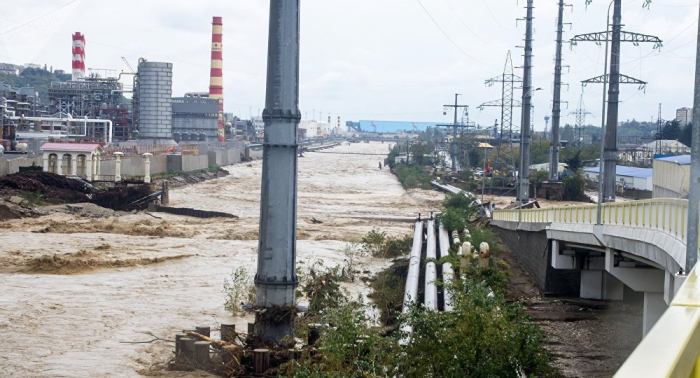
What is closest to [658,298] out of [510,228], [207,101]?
[510,228]

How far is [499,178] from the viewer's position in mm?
78375

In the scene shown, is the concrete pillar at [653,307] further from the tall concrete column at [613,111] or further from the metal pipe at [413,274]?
the tall concrete column at [613,111]

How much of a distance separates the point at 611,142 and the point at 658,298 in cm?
1284

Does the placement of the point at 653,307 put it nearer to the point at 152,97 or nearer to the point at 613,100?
the point at 613,100

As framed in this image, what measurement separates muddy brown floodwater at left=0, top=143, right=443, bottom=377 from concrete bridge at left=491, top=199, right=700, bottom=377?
225 inches

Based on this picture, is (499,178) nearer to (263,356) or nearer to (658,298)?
(658,298)

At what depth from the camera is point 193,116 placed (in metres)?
145

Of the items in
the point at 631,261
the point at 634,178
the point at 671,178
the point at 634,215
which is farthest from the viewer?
the point at 634,178

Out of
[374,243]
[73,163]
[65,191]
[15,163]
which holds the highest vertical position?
[73,163]

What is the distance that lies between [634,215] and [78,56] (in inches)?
4108

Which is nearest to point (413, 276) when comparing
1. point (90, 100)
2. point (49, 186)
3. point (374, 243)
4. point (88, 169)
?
point (374, 243)

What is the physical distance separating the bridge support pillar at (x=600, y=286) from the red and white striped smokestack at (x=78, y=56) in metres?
98.0

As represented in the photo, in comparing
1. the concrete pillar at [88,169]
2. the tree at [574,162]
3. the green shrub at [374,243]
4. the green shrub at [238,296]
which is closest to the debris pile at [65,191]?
the concrete pillar at [88,169]

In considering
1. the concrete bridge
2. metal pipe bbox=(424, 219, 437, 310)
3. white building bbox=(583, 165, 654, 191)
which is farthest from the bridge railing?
white building bbox=(583, 165, 654, 191)
